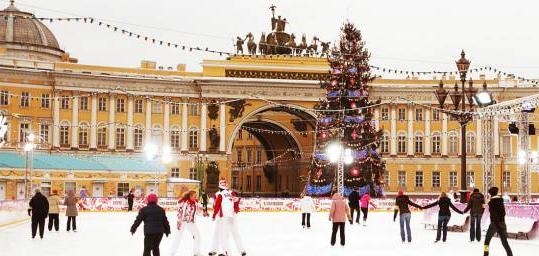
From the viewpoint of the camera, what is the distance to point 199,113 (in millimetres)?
74875

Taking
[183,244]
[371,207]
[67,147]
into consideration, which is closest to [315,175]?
[371,207]

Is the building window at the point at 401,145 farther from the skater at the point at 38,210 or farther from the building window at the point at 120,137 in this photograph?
the skater at the point at 38,210

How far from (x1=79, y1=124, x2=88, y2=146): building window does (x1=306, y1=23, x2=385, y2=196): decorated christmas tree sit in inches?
913

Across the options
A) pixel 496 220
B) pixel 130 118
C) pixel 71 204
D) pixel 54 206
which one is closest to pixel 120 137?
pixel 130 118

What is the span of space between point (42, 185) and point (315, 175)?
17110 millimetres

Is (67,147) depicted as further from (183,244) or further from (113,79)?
(183,244)

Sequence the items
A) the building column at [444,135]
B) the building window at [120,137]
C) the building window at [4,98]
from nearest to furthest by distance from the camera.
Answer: the building window at [4,98], the building window at [120,137], the building column at [444,135]

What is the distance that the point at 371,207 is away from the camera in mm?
56188

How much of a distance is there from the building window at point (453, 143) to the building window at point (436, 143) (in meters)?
0.98

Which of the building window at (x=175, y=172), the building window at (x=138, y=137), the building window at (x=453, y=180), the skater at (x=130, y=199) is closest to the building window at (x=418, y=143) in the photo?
the building window at (x=453, y=180)

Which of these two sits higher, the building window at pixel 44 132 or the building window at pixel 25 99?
the building window at pixel 25 99

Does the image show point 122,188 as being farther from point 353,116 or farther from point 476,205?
point 476,205

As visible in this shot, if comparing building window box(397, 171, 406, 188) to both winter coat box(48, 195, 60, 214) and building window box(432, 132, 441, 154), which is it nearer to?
building window box(432, 132, 441, 154)

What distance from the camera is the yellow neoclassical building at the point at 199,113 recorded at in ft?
232
